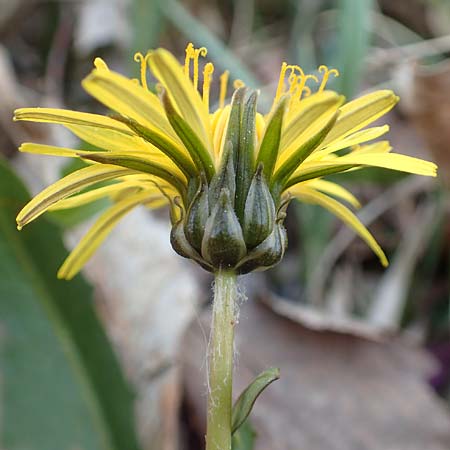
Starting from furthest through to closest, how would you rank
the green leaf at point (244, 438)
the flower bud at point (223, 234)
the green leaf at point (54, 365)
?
the green leaf at point (54, 365) → the green leaf at point (244, 438) → the flower bud at point (223, 234)

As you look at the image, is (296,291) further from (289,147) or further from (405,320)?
(289,147)

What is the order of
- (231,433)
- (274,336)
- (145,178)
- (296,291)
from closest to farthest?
(231,433)
(145,178)
(274,336)
(296,291)

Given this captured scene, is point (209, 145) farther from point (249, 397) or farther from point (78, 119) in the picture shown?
point (249, 397)

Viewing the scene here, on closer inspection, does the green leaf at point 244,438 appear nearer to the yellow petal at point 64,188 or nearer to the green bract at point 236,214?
the green bract at point 236,214

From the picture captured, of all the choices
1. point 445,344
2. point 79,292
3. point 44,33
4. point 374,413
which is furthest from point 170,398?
point 44,33

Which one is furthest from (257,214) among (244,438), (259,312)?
(259,312)

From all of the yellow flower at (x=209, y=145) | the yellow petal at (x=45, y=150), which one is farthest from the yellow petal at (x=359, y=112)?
the yellow petal at (x=45, y=150)
